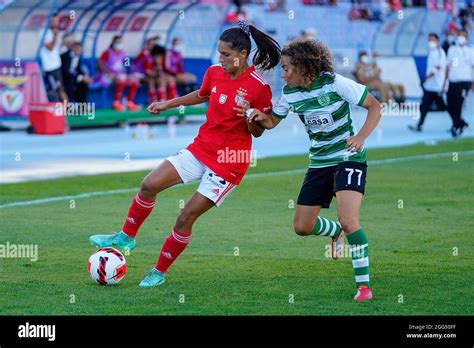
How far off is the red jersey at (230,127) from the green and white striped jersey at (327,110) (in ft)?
0.84

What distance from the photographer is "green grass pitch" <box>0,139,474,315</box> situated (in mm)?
8695

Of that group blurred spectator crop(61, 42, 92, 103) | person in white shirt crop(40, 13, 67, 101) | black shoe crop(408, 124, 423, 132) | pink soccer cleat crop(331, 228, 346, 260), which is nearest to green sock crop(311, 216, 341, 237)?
pink soccer cleat crop(331, 228, 346, 260)

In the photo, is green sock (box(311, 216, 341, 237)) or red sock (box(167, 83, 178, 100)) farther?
red sock (box(167, 83, 178, 100))

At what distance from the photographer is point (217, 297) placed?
895 cm

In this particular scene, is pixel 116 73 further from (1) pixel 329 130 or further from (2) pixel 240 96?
(1) pixel 329 130

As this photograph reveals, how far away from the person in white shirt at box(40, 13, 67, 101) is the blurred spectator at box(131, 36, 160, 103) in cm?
347

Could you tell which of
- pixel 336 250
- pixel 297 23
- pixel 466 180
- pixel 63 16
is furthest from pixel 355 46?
pixel 336 250

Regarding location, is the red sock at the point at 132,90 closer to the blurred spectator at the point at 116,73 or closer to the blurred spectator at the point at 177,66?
the blurred spectator at the point at 116,73

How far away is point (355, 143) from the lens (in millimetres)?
8711

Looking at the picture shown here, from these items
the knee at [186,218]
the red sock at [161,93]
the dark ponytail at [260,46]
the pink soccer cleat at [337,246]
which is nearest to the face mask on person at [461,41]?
the red sock at [161,93]

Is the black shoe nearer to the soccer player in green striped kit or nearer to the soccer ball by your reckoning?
the soccer player in green striped kit

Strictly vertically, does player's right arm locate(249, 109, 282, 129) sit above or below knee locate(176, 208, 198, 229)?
above

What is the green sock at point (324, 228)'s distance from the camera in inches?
386

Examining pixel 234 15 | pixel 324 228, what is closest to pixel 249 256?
pixel 324 228
